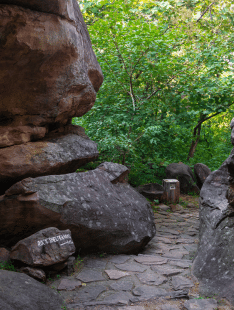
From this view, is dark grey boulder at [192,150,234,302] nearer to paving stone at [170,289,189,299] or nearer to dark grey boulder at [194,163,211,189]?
paving stone at [170,289,189,299]

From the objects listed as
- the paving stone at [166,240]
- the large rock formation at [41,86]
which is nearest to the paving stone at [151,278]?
the paving stone at [166,240]

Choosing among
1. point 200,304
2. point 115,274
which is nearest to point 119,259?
point 115,274

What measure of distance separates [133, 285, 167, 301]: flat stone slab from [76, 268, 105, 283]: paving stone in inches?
21.7

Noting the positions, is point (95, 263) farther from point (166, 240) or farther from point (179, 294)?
point (166, 240)

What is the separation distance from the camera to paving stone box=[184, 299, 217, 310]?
312 centimetres

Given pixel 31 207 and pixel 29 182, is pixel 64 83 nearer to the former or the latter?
pixel 29 182

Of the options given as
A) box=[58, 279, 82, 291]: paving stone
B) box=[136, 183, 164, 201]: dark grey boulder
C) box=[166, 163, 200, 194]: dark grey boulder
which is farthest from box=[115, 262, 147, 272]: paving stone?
box=[166, 163, 200, 194]: dark grey boulder

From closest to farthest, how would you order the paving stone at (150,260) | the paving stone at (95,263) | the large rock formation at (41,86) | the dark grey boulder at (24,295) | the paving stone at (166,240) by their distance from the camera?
the dark grey boulder at (24,295) → the large rock formation at (41,86) → the paving stone at (95,263) → the paving stone at (150,260) → the paving stone at (166,240)

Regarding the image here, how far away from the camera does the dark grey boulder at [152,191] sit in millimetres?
9008

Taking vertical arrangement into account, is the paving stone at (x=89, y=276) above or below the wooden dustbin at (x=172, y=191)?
below

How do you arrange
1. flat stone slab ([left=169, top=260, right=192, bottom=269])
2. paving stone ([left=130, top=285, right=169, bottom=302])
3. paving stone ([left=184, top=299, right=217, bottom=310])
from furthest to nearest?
flat stone slab ([left=169, top=260, right=192, bottom=269]), paving stone ([left=130, top=285, right=169, bottom=302]), paving stone ([left=184, top=299, right=217, bottom=310])

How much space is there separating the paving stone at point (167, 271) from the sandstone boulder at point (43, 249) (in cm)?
140

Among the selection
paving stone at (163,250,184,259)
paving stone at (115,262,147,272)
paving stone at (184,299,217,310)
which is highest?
paving stone at (184,299,217,310)

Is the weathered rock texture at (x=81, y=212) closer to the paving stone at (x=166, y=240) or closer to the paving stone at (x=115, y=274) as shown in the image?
the paving stone at (x=166, y=240)
